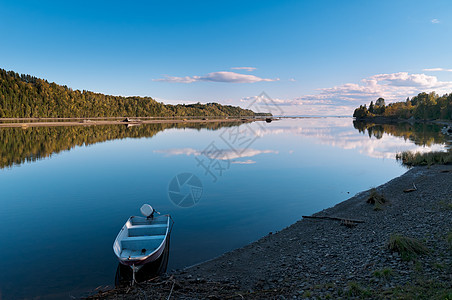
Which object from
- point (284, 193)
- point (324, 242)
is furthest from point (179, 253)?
point (284, 193)

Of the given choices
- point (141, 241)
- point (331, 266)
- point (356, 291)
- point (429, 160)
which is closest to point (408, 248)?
point (331, 266)

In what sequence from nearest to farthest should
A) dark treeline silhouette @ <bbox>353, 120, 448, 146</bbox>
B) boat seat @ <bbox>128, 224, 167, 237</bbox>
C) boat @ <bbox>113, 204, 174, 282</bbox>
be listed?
1. boat @ <bbox>113, 204, 174, 282</bbox>
2. boat seat @ <bbox>128, 224, 167, 237</bbox>
3. dark treeline silhouette @ <bbox>353, 120, 448, 146</bbox>

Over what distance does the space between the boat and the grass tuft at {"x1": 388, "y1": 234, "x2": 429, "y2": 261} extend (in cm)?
1099

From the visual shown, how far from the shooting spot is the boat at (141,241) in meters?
12.5

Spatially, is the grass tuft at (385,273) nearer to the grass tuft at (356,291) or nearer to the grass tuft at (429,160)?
the grass tuft at (356,291)

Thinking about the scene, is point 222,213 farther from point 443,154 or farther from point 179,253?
point 443,154

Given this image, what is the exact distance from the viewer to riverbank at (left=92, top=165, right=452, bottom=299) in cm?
Result: 935

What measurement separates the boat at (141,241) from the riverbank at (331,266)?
3.88 feet

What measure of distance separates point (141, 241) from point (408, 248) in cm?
1278

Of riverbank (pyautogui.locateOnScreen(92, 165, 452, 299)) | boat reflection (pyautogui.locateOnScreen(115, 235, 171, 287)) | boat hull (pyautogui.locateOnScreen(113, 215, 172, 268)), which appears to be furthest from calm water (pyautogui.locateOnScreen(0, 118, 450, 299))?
riverbank (pyautogui.locateOnScreen(92, 165, 452, 299))

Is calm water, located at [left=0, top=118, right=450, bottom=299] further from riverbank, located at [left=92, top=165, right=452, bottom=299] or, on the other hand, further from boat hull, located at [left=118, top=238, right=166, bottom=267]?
riverbank, located at [left=92, top=165, right=452, bottom=299]

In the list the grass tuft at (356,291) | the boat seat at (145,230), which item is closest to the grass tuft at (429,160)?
the grass tuft at (356,291)

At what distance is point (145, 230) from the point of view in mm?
16031

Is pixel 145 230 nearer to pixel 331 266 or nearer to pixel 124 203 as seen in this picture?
pixel 124 203
